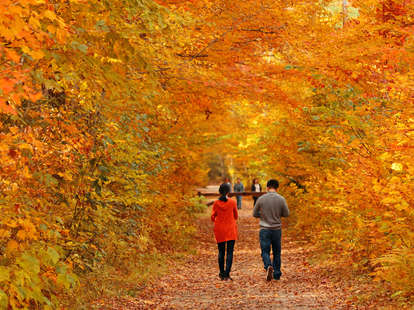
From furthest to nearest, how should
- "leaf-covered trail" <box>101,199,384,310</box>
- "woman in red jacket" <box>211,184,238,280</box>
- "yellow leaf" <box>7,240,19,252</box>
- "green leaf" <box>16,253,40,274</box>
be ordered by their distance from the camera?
"woman in red jacket" <box>211,184,238,280</box> < "leaf-covered trail" <box>101,199,384,310</box> < "yellow leaf" <box>7,240,19,252</box> < "green leaf" <box>16,253,40,274</box>

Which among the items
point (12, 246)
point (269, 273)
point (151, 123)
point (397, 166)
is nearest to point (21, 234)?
point (12, 246)

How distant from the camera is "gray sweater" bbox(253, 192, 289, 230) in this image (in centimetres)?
1098

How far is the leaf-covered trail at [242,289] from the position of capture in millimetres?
8969

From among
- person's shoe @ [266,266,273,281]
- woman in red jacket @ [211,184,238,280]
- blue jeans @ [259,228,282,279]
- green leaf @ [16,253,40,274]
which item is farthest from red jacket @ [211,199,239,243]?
green leaf @ [16,253,40,274]

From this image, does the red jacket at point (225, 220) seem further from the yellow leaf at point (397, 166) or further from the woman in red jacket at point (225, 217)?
the yellow leaf at point (397, 166)

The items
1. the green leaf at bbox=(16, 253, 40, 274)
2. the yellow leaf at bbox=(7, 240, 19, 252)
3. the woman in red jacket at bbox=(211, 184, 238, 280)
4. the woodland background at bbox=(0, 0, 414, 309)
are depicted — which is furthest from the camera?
the woman in red jacket at bbox=(211, 184, 238, 280)

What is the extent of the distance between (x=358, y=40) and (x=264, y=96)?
8.20 feet

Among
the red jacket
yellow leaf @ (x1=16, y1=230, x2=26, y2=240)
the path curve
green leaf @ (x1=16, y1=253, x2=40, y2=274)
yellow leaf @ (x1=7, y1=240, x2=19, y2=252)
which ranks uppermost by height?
yellow leaf @ (x1=16, y1=230, x2=26, y2=240)

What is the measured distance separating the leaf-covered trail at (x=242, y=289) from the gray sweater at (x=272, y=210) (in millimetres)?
1196

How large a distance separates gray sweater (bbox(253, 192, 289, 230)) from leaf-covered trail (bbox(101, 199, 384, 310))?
120 cm

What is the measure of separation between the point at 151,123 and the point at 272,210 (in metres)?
4.38

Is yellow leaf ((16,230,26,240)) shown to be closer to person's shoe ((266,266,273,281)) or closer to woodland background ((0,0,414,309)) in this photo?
woodland background ((0,0,414,309))

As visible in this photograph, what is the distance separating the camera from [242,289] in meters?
10.6

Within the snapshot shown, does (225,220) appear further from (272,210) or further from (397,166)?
(397,166)
